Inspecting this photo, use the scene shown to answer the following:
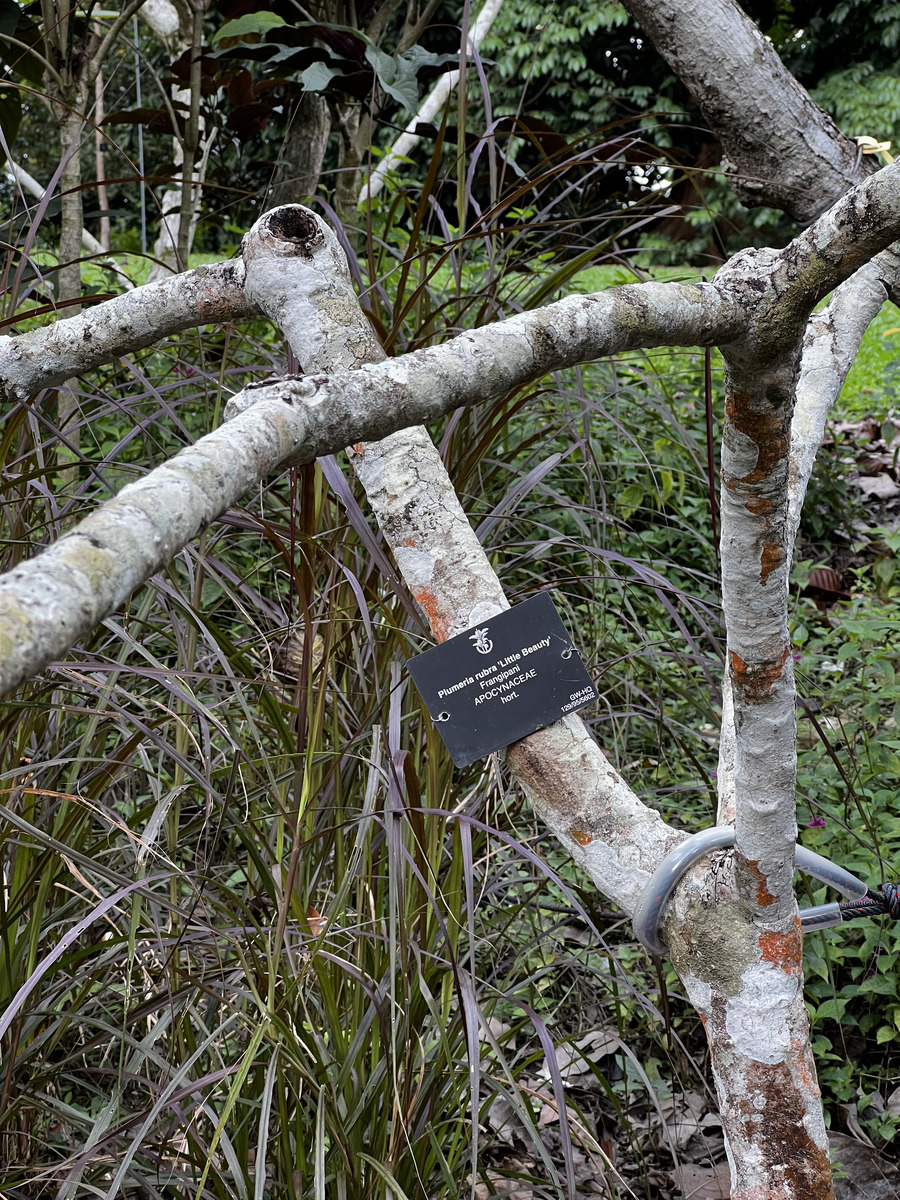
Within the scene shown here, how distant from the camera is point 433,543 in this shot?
1044 millimetres

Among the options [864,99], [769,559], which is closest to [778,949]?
[769,559]

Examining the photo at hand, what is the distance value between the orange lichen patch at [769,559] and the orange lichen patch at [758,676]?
2.8 inches

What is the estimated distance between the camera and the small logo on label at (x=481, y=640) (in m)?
1.01

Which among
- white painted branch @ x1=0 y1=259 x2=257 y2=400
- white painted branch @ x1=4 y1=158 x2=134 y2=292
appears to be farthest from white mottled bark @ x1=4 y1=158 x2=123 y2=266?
white painted branch @ x1=0 y1=259 x2=257 y2=400

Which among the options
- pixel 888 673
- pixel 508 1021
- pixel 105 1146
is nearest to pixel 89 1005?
pixel 105 1146

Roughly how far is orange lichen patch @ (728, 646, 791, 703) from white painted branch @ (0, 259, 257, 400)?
0.61m

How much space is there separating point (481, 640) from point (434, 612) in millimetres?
65

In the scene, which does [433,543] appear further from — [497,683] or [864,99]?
[864,99]

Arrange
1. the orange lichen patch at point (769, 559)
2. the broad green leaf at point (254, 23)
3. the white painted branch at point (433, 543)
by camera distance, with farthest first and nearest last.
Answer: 1. the broad green leaf at point (254, 23)
2. the white painted branch at point (433, 543)
3. the orange lichen patch at point (769, 559)

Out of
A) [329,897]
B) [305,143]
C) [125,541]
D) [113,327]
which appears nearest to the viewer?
[125,541]

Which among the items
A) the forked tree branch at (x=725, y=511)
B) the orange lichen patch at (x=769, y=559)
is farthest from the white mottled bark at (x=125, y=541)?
the orange lichen patch at (x=769, y=559)

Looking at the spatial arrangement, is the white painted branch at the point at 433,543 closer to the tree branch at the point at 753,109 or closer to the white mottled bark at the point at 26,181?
the white mottled bark at the point at 26,181

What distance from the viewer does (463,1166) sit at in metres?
1.30

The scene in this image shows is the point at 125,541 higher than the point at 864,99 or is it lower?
lower
